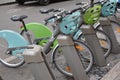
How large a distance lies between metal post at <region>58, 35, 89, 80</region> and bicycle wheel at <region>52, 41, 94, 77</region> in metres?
0.30

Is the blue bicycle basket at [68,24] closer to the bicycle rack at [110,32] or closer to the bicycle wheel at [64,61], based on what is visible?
the bicycle wheel at [64,61]

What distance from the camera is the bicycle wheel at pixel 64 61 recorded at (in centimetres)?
454

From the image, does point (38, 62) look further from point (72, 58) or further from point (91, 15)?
point (91, 15)

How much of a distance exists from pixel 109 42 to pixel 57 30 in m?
1.31

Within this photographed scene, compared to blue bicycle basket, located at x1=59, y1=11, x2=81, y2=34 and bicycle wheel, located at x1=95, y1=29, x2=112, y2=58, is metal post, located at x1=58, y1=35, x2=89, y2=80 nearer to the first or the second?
blue bicycle basket, located at x1=59, y1=11, x2=81, y2=34

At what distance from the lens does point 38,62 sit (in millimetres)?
3488

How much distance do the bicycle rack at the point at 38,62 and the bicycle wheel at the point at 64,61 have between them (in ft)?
3.19

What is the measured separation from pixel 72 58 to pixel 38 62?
2.87ft

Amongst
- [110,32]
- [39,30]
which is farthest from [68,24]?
[110,32]

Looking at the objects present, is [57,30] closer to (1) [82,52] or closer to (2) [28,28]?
(1) [82,52]

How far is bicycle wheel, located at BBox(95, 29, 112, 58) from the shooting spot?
508cm

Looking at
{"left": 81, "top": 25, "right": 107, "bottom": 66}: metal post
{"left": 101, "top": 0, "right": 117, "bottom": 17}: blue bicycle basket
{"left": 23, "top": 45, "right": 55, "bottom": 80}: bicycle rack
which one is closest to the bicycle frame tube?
{"left": 81, "top": 25, "right": 107, "bottom": 66}: metal post

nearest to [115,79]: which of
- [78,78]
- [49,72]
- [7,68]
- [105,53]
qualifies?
[78,78]

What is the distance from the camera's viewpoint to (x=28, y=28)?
5.35m
